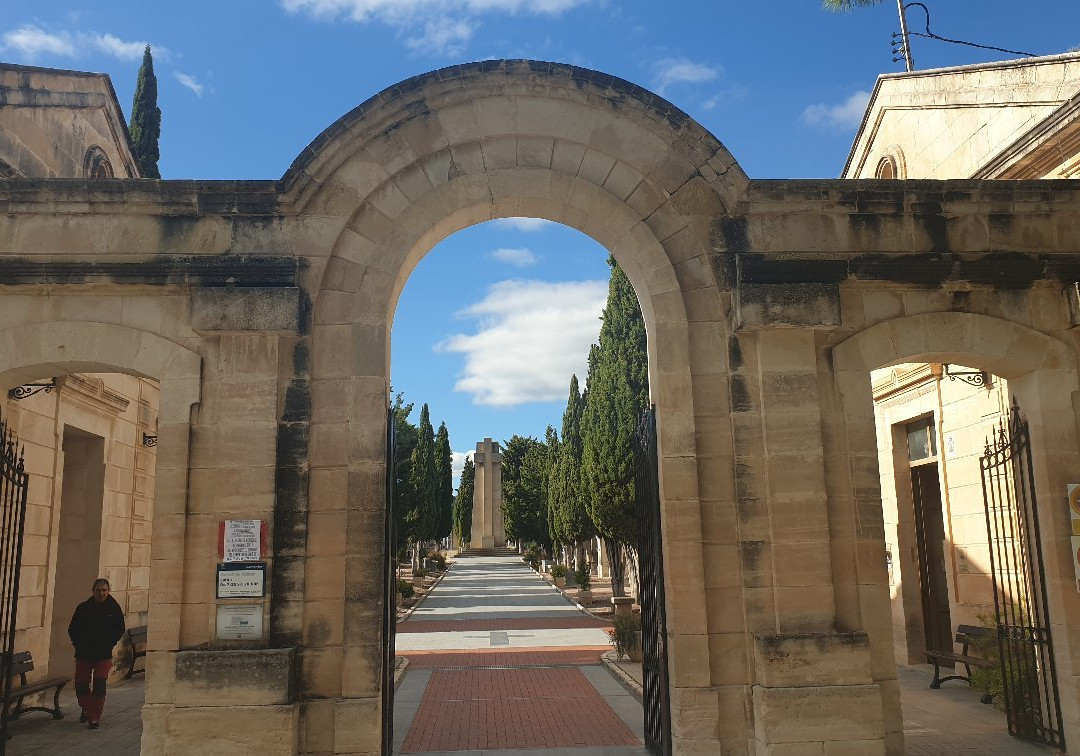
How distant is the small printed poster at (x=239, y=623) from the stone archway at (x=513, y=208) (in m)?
0.68

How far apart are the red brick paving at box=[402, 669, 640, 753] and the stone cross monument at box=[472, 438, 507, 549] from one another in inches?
2339

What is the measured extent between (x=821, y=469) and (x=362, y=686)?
14.1ft

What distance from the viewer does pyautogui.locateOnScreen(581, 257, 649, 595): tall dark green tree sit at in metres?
18.5

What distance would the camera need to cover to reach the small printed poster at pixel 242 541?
7184 mm

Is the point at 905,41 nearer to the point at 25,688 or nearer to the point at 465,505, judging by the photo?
the point at 25,688

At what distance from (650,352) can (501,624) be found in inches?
544

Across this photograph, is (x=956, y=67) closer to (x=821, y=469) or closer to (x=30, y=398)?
(x=821, y=469)

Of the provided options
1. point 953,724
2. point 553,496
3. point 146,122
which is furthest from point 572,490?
point 953,724

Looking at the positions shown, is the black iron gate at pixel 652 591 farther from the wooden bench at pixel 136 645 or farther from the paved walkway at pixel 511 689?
the wooden bench at pixel 136 645

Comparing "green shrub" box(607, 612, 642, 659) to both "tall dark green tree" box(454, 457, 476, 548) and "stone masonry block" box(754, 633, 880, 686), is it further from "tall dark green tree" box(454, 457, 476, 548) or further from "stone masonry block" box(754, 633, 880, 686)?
"tall dark green tree" box(454, 457, 476, 548)

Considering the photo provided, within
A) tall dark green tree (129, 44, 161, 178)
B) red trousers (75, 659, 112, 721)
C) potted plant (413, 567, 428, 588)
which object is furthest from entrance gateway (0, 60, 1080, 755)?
potted plant (413, 567, 428, 588)

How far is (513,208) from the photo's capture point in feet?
27.8

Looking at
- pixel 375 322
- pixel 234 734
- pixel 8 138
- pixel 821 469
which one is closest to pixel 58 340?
pixel 375 322

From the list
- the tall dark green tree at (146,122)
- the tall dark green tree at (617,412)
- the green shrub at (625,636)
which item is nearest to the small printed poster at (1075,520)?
the green shrub at (625,636)
